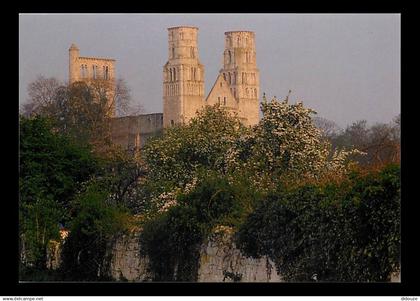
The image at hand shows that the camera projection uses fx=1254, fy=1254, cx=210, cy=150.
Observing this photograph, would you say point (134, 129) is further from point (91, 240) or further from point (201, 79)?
point (91, 240)

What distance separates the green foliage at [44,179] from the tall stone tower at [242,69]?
8476 centimetres

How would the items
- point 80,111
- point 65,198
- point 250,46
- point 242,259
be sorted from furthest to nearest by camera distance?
1. point 250,46
2. point 80,111
3. point 65,198
4. point 242,259

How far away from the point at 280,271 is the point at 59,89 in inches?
2331

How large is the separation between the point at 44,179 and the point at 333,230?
14.4m

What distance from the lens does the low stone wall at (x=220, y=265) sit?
20250 mm

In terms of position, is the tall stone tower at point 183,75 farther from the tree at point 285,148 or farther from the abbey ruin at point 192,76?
A: the tree at point 285,148

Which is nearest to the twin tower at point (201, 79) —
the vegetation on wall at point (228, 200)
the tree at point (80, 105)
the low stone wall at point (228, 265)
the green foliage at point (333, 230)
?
the tree at point (80, 105)

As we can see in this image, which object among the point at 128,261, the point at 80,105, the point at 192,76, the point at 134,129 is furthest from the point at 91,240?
the point at 192,76

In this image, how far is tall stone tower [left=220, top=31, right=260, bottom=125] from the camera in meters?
122

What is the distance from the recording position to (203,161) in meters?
35.4

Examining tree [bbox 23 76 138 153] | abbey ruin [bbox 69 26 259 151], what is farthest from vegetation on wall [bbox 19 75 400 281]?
abbey ruin [bbox 69 26 259 151]

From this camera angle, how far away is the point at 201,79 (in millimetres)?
118188
